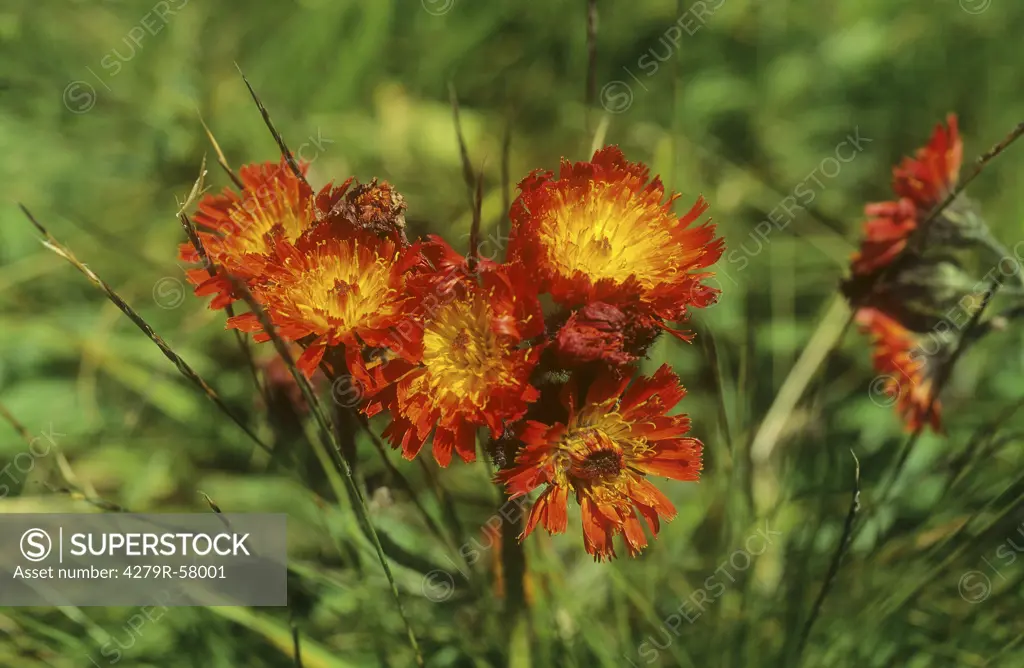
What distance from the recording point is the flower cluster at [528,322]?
0.73 meters

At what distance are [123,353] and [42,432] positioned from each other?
0.65ft

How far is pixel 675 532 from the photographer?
1308 mm

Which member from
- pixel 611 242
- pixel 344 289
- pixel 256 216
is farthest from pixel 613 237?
pixel 256 216

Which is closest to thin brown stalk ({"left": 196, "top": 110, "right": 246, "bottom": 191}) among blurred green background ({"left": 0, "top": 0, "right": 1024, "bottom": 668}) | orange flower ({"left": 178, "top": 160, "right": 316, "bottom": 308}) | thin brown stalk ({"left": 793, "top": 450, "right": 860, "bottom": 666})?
orange flower ({"left": 178, "top": 160, "right": 316, "bottom": 308})

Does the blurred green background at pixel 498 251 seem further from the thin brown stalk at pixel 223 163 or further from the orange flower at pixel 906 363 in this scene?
the thin brown stalk at pixel 223 163

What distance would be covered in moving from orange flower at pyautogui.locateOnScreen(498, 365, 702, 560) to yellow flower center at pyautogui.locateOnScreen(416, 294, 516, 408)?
67 millimetres

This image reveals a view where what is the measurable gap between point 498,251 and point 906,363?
2.21 ft

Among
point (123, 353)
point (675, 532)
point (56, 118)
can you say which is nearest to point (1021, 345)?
point (675, 532)

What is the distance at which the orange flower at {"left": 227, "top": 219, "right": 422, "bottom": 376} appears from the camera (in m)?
0.75

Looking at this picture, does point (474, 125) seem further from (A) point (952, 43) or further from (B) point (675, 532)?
(A) point (952, 43)

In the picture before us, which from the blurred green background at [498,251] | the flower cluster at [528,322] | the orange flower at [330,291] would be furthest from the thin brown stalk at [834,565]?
the orange flower at [330,291]

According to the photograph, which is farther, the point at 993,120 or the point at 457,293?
the point at 993,120

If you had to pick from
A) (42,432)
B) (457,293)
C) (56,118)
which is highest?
(56,118)

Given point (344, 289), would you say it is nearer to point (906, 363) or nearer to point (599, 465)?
point (599, 465)
